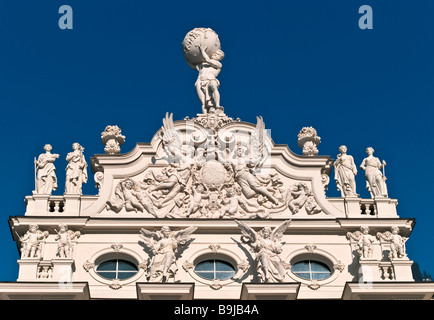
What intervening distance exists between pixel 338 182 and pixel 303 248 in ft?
7.61

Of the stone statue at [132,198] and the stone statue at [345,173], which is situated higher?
the stone statue at [345,173]

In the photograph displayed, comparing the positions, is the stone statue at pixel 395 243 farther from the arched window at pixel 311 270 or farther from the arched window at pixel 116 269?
the arched window at pixel 116 269

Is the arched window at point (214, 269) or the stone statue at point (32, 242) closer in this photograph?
the stone statue at point (32, 242)

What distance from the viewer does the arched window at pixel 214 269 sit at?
2455 centimetres

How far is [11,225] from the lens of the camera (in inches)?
979

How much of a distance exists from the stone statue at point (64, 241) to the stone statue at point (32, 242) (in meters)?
0.41

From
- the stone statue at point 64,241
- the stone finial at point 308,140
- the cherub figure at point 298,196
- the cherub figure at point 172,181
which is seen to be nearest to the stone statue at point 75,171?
the stone statue at point 64,241

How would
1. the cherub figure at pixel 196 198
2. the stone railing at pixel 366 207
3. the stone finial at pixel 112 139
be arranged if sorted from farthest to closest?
the stone finial at pixel 112 139 → the stone railing at pixel 366 207 → the cherub figure at pixel 196 198

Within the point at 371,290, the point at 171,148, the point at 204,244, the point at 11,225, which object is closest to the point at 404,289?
the point at 371,290

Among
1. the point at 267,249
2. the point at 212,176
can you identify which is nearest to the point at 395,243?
the point at 267,249

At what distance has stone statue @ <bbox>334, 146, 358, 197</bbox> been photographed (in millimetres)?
25969

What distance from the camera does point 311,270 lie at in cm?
2481

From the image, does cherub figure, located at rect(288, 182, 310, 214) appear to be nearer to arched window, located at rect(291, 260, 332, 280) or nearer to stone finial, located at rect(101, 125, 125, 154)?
arched window, located at rect(291, 260, 332, 280)
